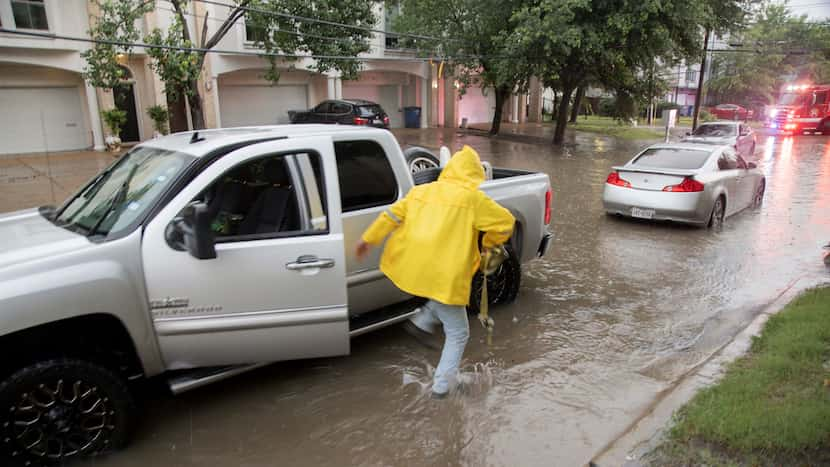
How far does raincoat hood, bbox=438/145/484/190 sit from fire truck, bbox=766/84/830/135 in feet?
123

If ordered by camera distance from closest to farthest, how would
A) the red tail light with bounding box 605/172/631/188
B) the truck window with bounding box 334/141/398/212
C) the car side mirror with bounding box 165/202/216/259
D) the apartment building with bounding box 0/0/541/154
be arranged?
the car side mirror with bounding box 165/202/216/259
the truck window with bounding box 334/141/398/212
the red tail light with bounding box 605/172/631/188
the apartment building with bounding box 0/0/541/154

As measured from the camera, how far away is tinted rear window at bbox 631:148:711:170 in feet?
33.0

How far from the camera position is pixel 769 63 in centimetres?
5591

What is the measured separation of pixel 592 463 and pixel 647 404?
1.07 metres

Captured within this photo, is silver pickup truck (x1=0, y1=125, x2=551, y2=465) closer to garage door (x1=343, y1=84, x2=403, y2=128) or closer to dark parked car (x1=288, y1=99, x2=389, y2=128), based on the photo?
dark parked car (x1=288, y1=99, x2=389, y2=128)

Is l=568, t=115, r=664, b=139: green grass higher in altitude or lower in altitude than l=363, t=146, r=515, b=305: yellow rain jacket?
lower

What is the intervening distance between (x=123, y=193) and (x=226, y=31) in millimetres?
13305

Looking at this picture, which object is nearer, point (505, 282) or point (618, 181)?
point (505, 282)

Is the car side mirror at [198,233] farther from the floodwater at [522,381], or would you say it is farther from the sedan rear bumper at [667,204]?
the sedan rear bumper at [667,204]

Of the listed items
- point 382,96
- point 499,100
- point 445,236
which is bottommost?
point 445,236

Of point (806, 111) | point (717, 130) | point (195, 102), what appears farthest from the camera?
point (806, 111)

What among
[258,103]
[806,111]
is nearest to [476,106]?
[258,103]

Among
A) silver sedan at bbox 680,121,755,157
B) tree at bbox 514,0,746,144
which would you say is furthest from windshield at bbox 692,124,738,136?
tree at bbox 514,0,746,144

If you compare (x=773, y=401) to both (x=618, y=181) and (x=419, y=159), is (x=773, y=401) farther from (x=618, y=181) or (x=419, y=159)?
(x=618, y=181)
